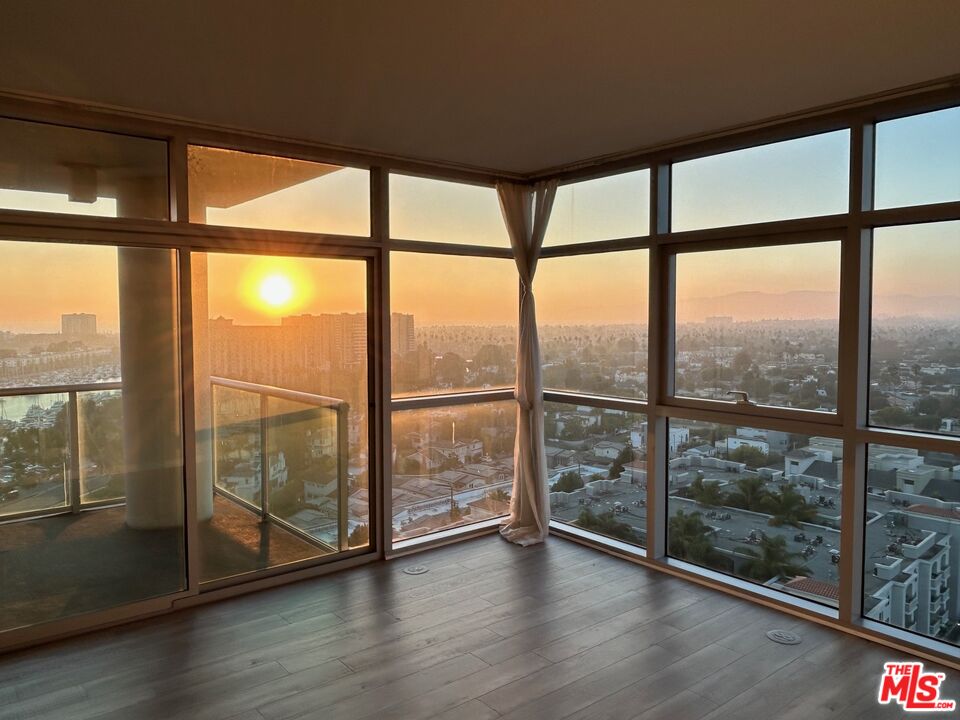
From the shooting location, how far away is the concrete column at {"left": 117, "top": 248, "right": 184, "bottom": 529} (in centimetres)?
364

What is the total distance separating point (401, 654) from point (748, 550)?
213 centimetres

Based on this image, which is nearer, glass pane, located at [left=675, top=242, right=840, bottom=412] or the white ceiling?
the white ceiling

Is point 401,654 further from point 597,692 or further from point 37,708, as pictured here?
point 37,708

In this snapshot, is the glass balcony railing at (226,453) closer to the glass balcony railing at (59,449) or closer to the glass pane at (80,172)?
the glass balcony railing at (59,449)

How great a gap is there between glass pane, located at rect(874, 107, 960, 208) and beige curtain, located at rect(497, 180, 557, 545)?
2185 mm

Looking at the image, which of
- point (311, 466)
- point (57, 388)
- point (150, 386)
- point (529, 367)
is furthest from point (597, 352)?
point (57, 388)

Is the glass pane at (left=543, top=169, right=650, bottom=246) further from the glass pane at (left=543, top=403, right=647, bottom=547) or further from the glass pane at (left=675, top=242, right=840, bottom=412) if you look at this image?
the glass pane at (left=543, top=403, right=647, bottom=547)

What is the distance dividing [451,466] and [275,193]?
2256 mm

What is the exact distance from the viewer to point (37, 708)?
281 cm

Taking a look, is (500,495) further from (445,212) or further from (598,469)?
(445,212)

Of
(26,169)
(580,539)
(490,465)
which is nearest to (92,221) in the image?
(26,169)

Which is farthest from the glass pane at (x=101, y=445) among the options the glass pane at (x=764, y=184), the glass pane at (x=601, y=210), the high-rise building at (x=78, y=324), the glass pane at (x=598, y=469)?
the glass pane at (x=764, y=184)

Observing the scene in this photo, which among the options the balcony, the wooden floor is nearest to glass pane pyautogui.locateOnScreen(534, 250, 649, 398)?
the wooden floor

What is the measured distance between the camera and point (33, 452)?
3.38 m
